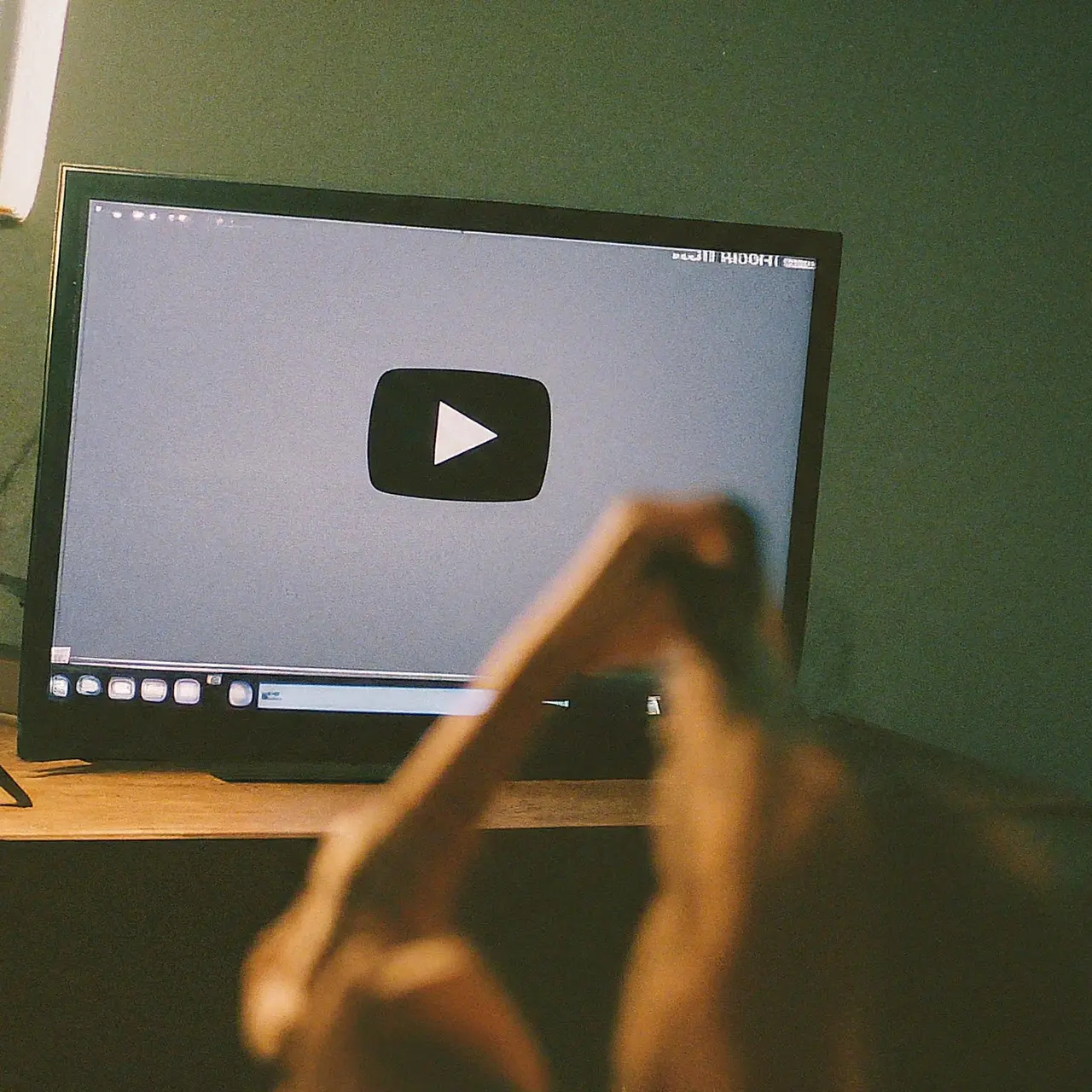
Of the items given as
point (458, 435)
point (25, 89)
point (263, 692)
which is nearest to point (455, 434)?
point (458, 435)

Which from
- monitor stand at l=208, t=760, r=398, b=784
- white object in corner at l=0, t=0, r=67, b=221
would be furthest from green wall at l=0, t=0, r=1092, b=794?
monitor stand at l=208, t=760, r=398, b=784

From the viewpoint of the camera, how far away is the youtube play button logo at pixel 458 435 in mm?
778

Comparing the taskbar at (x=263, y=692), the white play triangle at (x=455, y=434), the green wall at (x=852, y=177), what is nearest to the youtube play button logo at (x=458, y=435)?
the white play triangle at (x=455, y=434)

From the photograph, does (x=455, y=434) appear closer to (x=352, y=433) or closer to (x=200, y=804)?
(x=352, y=433)

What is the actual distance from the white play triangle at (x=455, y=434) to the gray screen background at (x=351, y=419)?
0.11 feet

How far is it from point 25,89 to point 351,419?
0.31 metres

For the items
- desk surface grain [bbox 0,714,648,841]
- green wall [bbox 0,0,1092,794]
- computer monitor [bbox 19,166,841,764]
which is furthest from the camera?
green wall [bbox 0,0,1092,794]

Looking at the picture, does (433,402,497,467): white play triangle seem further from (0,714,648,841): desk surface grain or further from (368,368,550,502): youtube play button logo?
(0,714,648,841): desk surface grain

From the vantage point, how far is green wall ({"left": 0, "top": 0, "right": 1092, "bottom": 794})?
91 cm

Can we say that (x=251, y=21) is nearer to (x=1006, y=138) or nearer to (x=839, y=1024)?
(x=1006, y=138)

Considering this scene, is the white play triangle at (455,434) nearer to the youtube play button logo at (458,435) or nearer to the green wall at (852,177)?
the youtube play button logo at (458,435)

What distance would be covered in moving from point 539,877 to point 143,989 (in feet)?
0.75

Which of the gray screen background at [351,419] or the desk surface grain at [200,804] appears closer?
the desk surface grain at [200,804]

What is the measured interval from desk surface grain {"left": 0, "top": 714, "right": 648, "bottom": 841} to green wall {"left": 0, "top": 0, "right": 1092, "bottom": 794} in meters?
0.21
